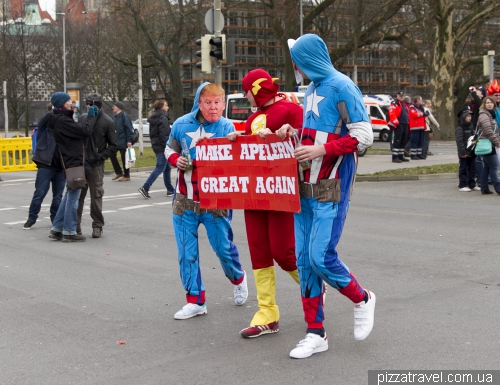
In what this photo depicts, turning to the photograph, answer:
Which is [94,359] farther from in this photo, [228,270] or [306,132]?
[306,132]

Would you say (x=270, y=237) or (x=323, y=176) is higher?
(x=323, y=176)

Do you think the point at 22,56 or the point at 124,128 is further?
the point at 22,56

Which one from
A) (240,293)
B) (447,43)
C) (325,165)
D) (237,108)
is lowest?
(240,293)

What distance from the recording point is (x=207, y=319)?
591 centimetres

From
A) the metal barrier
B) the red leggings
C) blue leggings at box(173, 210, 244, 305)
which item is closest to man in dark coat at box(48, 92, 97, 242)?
blue leggings at box(173, 210, 244, 305)

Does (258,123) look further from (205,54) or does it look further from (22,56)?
(22,56)

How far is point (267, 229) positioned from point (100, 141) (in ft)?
18.5

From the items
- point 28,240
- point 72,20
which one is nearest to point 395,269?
point 28,240

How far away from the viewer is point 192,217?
5957 mm

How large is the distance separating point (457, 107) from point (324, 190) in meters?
49.7

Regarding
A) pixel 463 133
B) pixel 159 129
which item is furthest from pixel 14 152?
pixel 463 133

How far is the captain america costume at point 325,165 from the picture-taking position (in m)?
4.73

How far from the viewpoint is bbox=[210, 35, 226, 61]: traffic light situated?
729 inches

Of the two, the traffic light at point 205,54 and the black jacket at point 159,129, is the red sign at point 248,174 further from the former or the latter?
the traffic light at point 205,54
